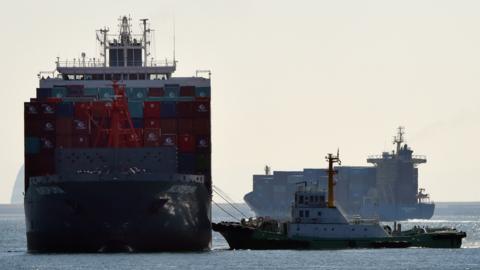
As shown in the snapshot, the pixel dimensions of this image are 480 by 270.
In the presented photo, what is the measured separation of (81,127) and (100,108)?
2495 mm

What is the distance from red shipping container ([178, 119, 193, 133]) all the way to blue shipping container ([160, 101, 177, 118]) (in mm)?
750

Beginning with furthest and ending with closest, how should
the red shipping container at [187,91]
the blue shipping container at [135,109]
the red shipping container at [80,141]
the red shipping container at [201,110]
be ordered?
the red shipping container at [187,91] → the blue shipping container at [135,109] → the red shipping container at [201,110] → the red shipping container at [80,141]

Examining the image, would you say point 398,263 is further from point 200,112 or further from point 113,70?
point 113,70

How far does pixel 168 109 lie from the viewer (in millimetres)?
109812

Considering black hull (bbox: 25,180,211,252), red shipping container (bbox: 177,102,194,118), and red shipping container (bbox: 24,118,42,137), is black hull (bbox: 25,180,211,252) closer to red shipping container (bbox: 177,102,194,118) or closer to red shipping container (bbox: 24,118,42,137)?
red shipping container (bbox: 24,118,42,137)

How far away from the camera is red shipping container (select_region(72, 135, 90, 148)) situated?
10744 cm

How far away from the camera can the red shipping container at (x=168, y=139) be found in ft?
353

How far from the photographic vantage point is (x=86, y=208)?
99750 mm

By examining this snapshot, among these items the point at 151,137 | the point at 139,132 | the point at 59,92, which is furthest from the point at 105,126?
the point at 59,92

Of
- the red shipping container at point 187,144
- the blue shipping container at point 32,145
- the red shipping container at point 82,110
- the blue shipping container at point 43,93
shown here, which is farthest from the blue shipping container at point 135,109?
the blue shipping container at point 43,93

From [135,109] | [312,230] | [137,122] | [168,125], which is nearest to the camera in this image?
[168,125]

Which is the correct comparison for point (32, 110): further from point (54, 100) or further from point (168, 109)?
point (168, 109)

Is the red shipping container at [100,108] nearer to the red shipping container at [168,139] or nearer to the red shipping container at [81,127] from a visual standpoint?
Result: the red shipping container at [81,127]

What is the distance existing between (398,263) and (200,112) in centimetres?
→ 1892
